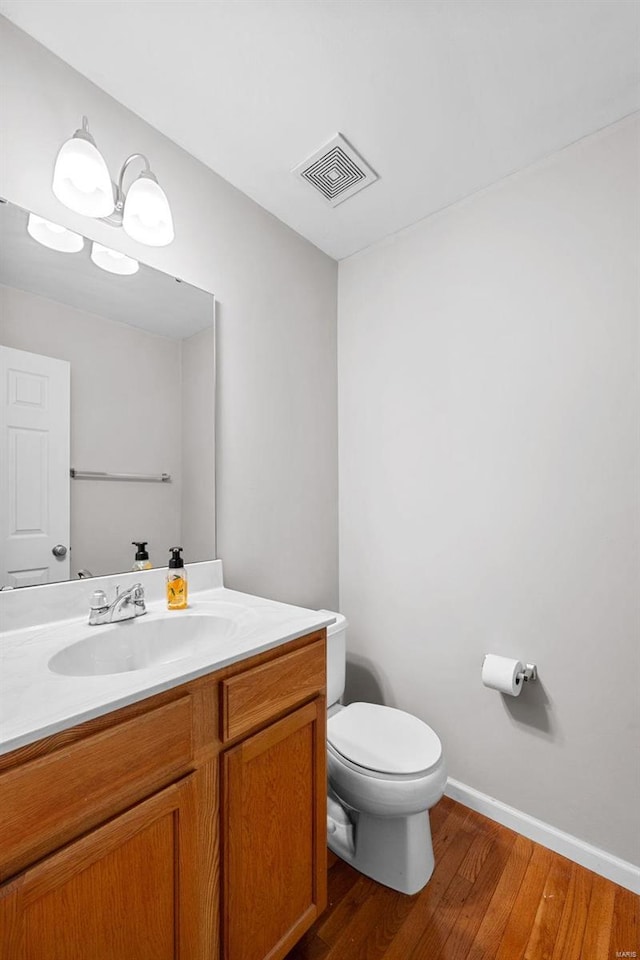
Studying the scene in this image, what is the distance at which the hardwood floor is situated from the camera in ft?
3.84

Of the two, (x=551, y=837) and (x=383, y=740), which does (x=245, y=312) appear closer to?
(x=383, y=740)

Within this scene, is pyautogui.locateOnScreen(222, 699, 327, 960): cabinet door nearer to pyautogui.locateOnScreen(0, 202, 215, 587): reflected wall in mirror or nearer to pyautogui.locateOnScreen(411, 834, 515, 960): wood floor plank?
pyautogui.locateOnScreen(411, 834, 515, 960): wood floor plank

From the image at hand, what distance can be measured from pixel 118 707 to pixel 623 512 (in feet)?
4.89

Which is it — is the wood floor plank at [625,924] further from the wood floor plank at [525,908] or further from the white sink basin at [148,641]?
the white sink basin at [148,641]

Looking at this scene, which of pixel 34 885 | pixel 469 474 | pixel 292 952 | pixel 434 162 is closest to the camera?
pixel 34 885

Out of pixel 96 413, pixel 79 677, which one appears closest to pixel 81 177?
pixel 96 413

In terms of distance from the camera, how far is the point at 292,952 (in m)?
1.17

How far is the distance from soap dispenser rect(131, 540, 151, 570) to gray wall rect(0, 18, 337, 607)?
29 centimetres

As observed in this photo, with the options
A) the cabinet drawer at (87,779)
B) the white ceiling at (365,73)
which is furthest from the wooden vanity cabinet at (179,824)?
the white ceiling at (365,73)

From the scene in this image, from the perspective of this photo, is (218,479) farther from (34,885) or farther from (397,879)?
(397,879)

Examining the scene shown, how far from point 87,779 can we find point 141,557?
29.2 inches

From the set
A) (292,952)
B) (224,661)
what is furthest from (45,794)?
(292,952)

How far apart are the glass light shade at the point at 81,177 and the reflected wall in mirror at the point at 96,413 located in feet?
0.37

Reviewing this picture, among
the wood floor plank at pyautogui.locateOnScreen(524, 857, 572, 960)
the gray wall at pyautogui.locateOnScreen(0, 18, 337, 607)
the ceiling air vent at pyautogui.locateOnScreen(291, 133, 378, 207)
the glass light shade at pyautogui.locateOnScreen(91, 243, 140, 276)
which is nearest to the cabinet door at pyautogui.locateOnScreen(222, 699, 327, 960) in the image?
the wood floor plank at pyautogui.locateOnScreen(524, 857, 572, 960)
